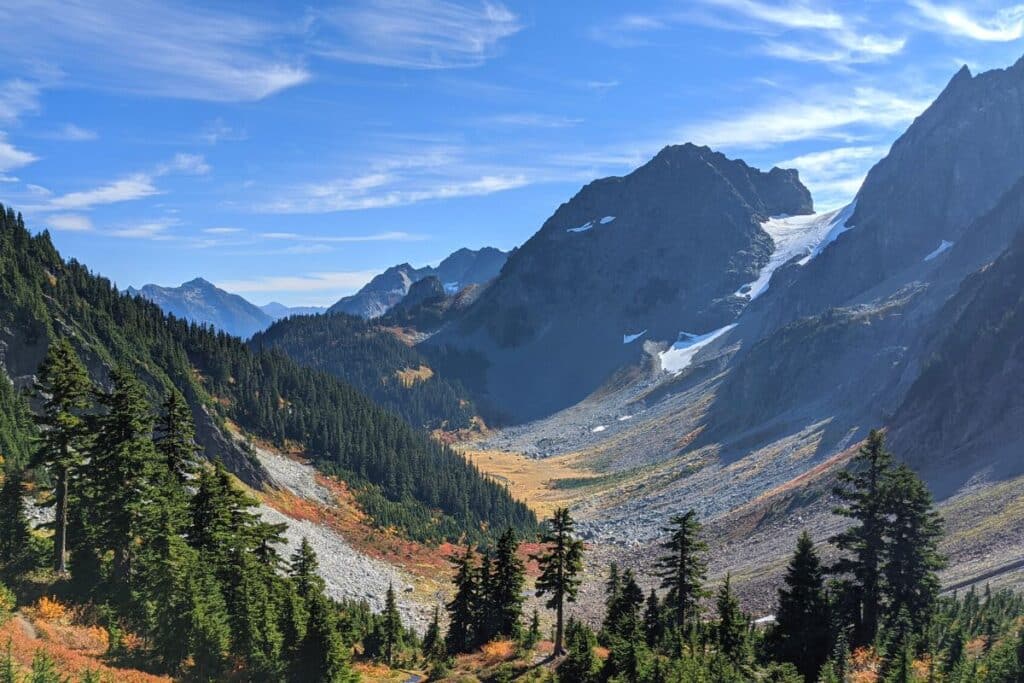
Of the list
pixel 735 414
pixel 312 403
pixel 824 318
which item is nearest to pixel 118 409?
pixel 312 403

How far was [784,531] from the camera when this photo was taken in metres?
88.2

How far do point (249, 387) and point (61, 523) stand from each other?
81.1 metres

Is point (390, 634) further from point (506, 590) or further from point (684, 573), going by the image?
point (684, 573)

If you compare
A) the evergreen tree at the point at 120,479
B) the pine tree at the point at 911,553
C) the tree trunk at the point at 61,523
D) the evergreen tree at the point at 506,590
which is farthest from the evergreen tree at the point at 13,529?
the pine tree at the point at 911,553

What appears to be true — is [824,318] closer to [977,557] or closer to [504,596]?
[977,557]

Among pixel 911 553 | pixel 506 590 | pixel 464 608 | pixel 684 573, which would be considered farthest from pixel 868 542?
pixel 464 608

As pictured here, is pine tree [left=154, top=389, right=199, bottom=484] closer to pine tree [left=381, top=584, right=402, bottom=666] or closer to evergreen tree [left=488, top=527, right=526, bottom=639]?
pine tree [left=381, top=584, right=402, bottom=666]

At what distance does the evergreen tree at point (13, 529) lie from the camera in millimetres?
32781

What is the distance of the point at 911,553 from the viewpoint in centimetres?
3538

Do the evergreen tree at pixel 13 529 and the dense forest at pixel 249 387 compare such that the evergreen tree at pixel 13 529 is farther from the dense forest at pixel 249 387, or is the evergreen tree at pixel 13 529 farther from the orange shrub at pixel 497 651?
the dense forest at pixel 249 387

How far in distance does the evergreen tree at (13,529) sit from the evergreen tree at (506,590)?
94.7ft

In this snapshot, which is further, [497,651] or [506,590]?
[506,590]

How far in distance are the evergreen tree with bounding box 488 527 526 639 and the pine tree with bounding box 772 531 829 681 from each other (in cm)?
1948

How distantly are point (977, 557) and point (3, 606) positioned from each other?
A: 231 ft
